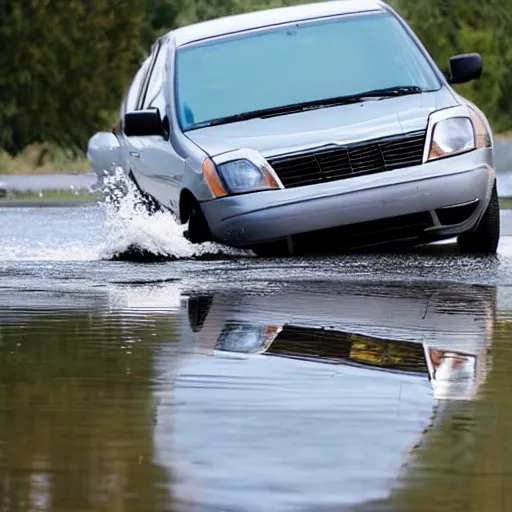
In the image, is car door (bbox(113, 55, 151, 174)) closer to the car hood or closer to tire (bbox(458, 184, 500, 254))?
the car hood

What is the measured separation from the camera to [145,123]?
592 inches

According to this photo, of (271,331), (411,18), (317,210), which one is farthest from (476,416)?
(411,18)

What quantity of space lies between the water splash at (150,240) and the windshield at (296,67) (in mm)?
813

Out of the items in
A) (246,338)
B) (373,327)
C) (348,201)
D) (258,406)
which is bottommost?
(348,201)

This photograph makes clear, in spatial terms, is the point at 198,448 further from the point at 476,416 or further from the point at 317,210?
the point at 317,210

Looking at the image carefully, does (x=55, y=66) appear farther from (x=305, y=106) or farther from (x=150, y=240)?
(x=305, y=106)

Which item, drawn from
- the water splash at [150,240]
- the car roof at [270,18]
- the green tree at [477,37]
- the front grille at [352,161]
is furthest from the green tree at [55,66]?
the front grille at [352,161]

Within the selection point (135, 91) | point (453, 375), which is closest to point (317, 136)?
point (135, 91)

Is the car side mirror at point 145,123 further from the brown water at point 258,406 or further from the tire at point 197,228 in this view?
the brown water at point 258,406

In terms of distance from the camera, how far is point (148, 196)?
1627cm

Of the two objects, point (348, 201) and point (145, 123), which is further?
point (145, 123)

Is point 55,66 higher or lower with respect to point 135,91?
lower

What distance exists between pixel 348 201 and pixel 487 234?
139 centimetres

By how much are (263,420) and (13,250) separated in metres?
9.91
